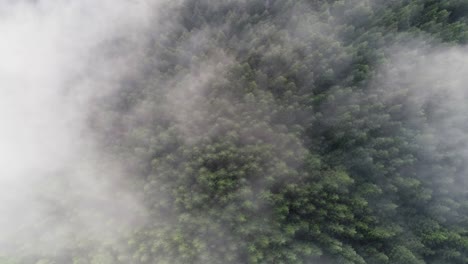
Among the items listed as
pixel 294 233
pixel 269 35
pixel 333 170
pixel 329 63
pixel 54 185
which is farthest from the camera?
pixel 269 35

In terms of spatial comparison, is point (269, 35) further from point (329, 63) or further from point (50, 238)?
point (50, 238)

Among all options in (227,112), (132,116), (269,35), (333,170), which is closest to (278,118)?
(227,112)

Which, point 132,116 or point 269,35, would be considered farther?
point 269,35

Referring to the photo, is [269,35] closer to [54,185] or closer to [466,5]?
[466,5]

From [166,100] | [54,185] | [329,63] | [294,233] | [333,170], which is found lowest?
[294,233]

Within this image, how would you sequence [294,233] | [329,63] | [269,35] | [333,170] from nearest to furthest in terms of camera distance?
[294,233]
[333,170]
[329,63]
[269,35]

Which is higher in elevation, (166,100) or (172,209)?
(166,100)

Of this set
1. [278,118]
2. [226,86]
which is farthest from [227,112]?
→ [278,118]
